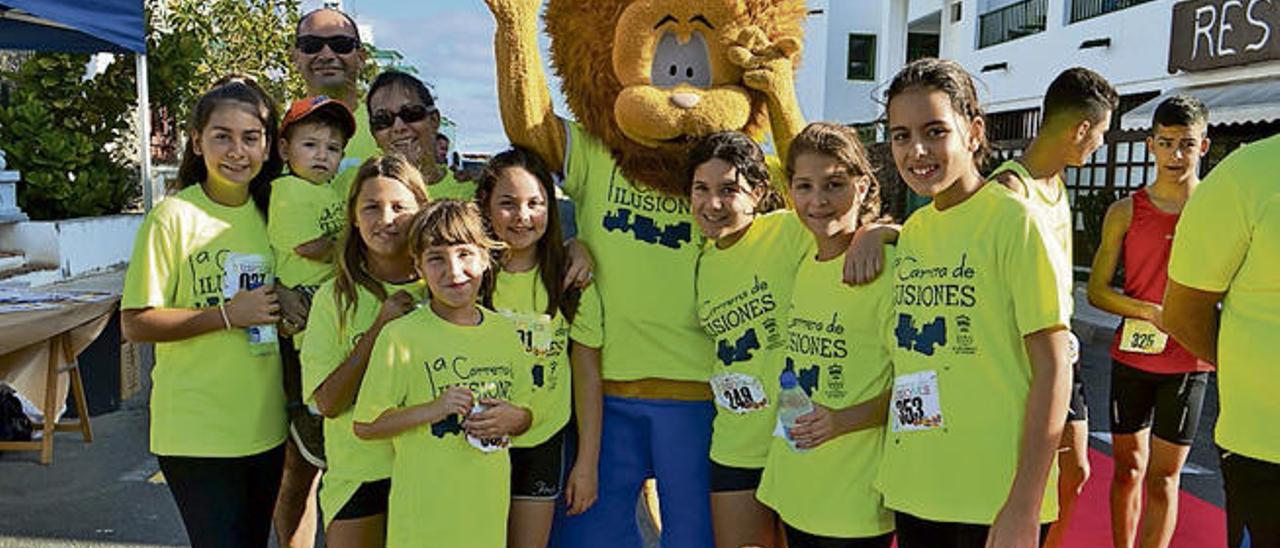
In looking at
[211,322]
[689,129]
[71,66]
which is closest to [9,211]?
[71,66]

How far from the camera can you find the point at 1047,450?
Result: 201 cm

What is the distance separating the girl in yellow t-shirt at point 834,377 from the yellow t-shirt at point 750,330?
0.17 m

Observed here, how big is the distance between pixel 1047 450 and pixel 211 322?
6.68 ft

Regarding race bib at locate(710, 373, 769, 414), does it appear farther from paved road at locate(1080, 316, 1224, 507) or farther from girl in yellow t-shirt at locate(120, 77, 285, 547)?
paved road at locate(1080, 316, 1224, 507)

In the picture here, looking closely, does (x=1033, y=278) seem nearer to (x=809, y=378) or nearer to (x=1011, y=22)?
(x=809, y=378)

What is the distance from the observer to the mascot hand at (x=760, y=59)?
2.80 metres

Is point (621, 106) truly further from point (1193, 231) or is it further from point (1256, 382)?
point (1256, 382)

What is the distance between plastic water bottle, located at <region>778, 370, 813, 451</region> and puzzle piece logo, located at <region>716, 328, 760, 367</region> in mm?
246

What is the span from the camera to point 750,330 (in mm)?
2621

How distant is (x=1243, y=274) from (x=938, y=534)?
33.4 inches

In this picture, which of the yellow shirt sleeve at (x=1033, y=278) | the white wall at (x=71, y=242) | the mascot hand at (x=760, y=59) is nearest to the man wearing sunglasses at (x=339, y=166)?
the mascot hand at (x=760, y=59)

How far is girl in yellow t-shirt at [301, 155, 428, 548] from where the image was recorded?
97.9 inches

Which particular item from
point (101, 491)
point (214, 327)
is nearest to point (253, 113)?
point (214, 327)

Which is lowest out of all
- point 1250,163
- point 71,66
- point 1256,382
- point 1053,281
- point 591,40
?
point 1256,382
